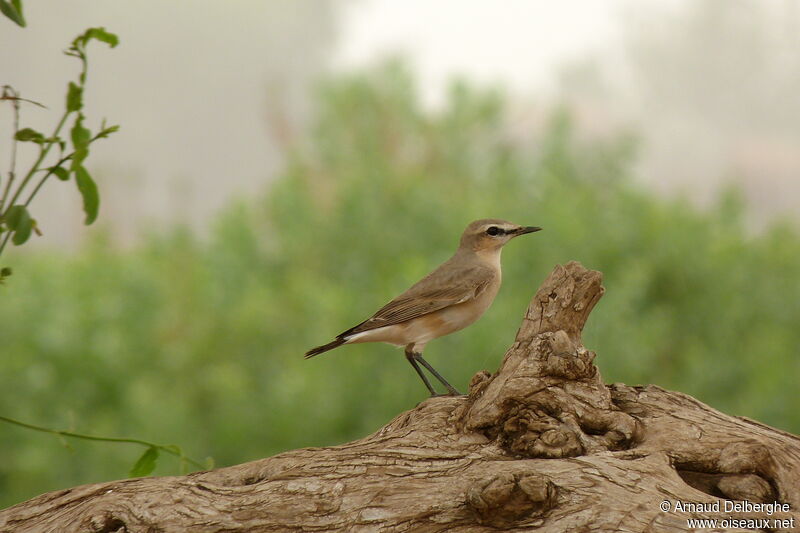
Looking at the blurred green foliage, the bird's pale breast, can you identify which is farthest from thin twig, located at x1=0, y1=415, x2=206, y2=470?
the blurred green foliage

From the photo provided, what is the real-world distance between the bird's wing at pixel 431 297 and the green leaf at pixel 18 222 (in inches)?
92.7

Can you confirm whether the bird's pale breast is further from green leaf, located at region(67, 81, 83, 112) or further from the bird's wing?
green leaf, located at region(67, 81, 83, 112)

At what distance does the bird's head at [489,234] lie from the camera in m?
5.43

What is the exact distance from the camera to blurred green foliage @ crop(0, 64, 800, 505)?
899 cm

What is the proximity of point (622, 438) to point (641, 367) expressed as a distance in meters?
5.74

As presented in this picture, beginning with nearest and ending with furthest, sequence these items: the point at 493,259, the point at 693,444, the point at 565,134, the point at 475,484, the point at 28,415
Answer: the point at 475,484, the point at 693,444, the point at 493,259, the point at 28,415, the point at 565,134

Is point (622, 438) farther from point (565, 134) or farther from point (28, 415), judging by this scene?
point (565, 134)

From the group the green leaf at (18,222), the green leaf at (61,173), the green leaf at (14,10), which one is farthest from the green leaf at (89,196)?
the green leaf at (14,10)

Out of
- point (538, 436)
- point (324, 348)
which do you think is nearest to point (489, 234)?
point (324, 348)

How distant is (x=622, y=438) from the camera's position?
368cm

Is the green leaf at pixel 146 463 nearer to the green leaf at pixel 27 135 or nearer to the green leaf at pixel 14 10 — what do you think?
the green leaf at pixel 27 135

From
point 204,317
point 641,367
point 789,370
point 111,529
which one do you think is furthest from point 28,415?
point 789,370

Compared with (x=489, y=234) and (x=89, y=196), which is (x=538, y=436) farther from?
(x=489, y=234)

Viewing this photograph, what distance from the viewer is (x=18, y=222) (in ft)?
9.44
